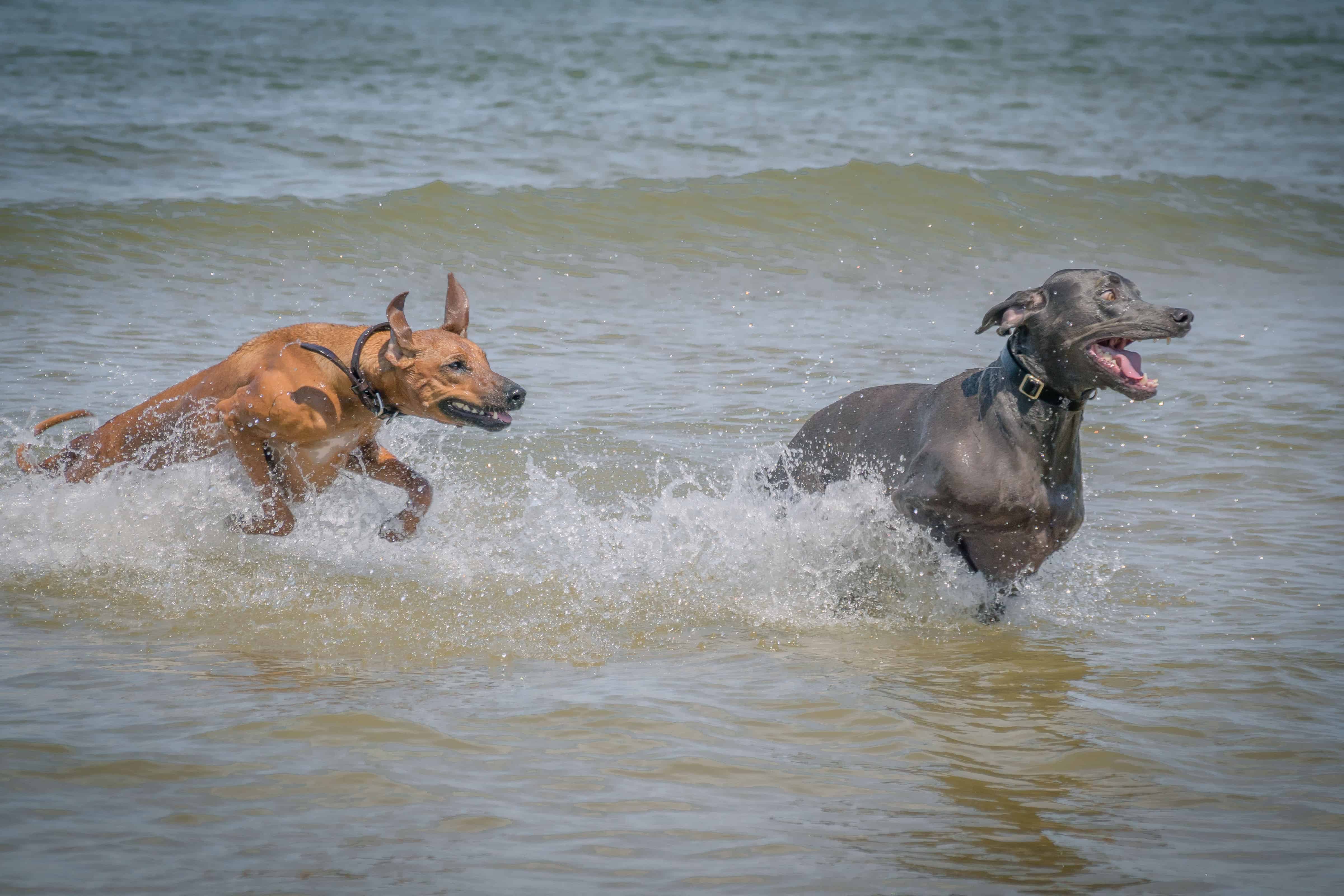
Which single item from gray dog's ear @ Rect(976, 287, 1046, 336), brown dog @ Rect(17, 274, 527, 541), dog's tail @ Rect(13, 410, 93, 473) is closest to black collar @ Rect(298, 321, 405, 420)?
brown dog @ Rect(17, 274, 527, 541)

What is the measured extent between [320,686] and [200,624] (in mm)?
939

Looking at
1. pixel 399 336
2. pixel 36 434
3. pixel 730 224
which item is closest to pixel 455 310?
pixel 399 336

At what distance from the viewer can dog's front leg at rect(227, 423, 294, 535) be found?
18.8ft

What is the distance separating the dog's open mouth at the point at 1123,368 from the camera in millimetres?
4883

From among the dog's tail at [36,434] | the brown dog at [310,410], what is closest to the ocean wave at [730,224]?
the dog's tail at [36,434]

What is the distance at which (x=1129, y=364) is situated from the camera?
4977mm

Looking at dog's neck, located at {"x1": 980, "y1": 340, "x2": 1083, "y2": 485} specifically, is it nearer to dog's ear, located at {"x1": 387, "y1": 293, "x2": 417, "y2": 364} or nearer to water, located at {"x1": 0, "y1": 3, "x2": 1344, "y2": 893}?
water, located at {"x1": 0, "y1": 3, "x2": 1344, "y2": 893}

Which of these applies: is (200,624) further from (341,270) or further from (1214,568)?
(341,270)

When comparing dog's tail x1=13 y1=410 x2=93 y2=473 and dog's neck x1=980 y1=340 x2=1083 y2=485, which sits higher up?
dog's neck x1=980 y1=340 x2=1083 y2=485

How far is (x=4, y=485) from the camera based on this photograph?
6.34 meters

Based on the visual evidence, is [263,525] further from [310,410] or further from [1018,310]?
[1018,310]

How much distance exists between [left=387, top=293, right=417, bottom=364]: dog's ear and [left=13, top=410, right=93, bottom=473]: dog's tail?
1986 mm

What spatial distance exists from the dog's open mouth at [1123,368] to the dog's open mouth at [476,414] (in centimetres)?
227

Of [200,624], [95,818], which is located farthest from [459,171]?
[95,818]
